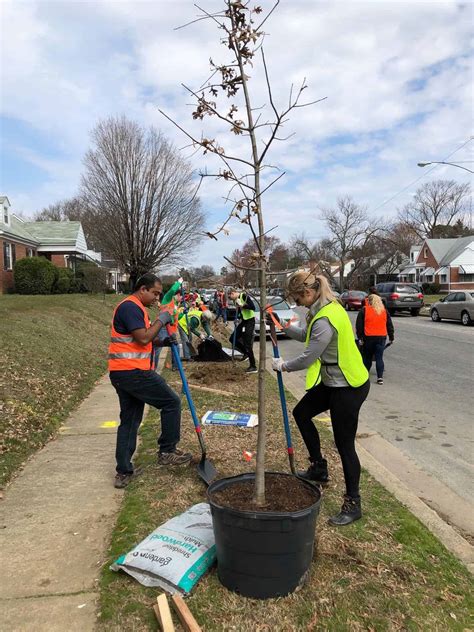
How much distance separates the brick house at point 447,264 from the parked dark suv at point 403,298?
3124 centimetres

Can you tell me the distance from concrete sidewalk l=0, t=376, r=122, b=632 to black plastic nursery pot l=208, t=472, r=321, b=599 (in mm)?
797

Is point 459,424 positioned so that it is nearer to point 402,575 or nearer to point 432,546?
point 432,546

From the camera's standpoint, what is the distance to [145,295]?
4.48 m

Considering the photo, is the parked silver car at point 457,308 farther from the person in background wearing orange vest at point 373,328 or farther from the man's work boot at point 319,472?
the man's work boot at point 319,472

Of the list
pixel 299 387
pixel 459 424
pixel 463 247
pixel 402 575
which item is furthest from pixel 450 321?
pixel 463 247

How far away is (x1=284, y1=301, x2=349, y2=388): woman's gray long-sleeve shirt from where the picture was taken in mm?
3576

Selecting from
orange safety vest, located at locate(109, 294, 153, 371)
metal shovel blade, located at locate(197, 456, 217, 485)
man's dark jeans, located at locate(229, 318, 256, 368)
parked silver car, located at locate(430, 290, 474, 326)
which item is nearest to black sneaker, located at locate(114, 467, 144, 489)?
metal shovel blade, located at locate(197, 456, 217, 485)

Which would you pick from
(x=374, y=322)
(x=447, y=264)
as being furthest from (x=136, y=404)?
(x=447, y=264)

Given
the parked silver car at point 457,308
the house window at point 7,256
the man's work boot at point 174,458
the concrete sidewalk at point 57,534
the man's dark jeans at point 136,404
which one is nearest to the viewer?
the concrete sidewalk at point 57,534

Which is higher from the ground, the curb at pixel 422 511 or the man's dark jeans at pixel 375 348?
the man's dark jeans at pixel 375 348

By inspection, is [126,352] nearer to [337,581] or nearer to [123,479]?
[123,479]

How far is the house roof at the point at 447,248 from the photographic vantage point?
59.2 m

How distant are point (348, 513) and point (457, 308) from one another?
70.4 ft

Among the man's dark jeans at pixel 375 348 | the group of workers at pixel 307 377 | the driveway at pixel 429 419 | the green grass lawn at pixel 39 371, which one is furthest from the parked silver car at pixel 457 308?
the group of workers at pixel 307 377
